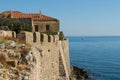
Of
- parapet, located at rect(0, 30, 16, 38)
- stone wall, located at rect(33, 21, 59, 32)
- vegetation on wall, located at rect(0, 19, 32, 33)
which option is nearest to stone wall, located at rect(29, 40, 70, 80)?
parapet, located at rect(0, 30, 16, 38)

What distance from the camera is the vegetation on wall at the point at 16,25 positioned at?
85.0ft

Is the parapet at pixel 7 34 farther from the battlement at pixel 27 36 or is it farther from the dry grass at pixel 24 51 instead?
the dry grass at pixel 24 51

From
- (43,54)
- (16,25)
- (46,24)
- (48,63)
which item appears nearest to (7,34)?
(43,54)

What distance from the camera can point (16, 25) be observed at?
2616 centimetres

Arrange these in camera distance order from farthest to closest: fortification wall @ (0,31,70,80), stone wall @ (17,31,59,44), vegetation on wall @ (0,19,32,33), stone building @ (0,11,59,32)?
stone building @ (0,11,59,32) < vegetation on wall @ (0,19,32,33) < stone wall @ (17,31,59,44) < fortification wall @ (0,31,70,80)

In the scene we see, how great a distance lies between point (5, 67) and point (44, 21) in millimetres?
21385

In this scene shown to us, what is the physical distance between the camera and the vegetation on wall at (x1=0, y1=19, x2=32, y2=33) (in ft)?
85.0

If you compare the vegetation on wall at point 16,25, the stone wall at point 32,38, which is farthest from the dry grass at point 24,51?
the vegetation on wall at point 16,25

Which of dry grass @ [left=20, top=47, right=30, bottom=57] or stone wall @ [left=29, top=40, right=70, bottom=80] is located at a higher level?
dry grass @ [left=20, top=47, right=30, bottom=57]

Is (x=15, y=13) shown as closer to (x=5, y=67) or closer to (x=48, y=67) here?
(x=48, y=67)

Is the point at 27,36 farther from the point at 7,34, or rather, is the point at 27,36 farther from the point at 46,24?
the point at 46,24

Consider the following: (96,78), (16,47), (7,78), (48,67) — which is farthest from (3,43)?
(96,78)

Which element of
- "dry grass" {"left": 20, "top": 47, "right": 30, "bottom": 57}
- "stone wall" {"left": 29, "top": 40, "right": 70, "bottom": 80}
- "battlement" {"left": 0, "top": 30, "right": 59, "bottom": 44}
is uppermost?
"battlement" {"left": 0, "top": 30, "right": 59, "bottom": 44}

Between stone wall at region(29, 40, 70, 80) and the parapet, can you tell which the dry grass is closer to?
stone wall at region(29, 40, 70, 80)
